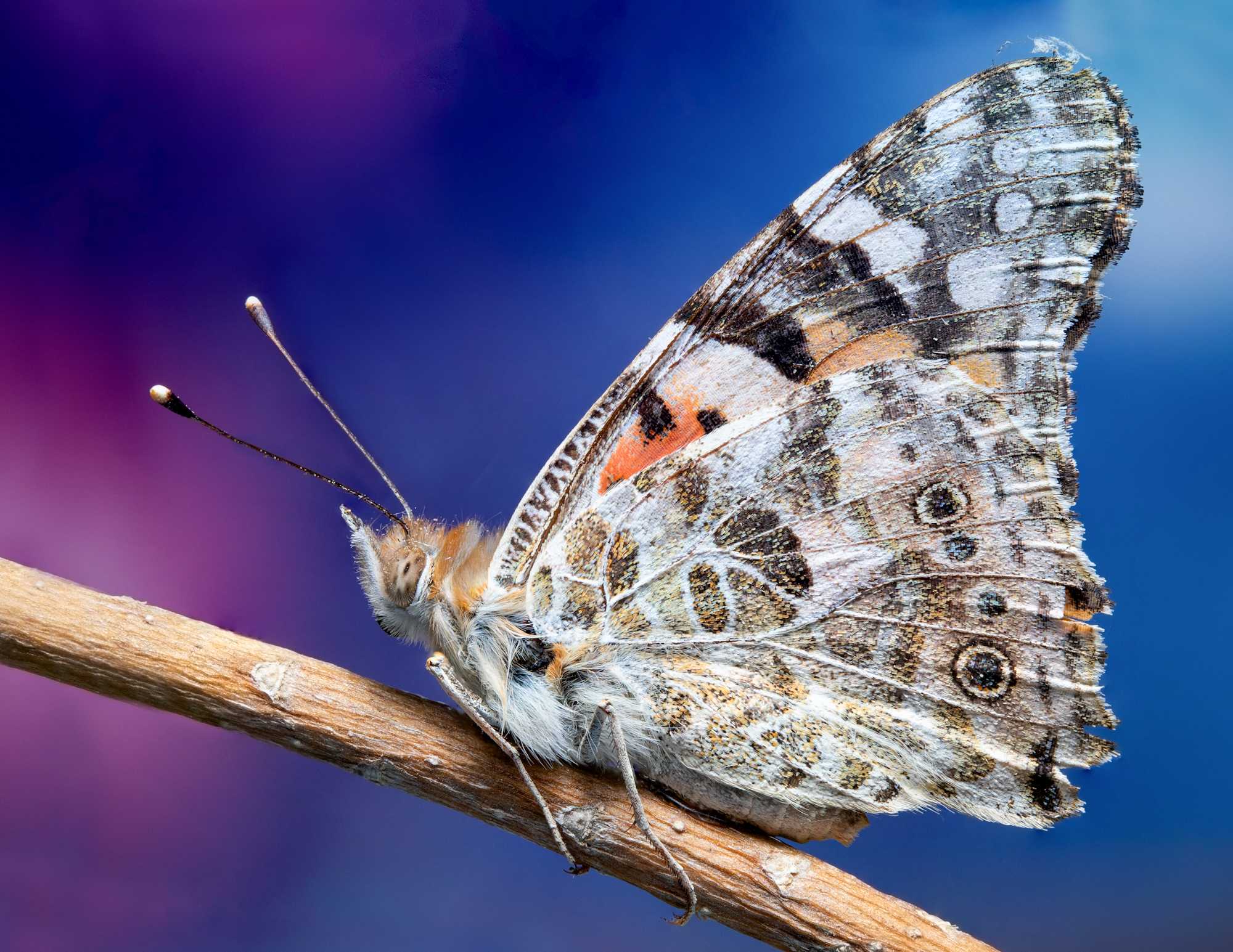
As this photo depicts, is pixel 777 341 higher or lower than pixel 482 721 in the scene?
higher

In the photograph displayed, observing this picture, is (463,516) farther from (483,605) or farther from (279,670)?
(279,670)

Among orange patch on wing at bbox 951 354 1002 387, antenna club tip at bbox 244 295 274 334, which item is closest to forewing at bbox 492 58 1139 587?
orange patch on wing at bbox 951 354 1002 387

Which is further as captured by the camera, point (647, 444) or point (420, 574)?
point (647, 444)

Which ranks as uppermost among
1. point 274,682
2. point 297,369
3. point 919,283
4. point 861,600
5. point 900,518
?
point 919,283

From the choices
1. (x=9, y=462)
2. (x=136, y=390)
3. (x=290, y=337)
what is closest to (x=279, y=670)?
(x=290, y=337)

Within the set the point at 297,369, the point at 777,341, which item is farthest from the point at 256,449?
the point at 777,341

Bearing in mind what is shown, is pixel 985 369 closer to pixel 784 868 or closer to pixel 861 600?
pixel 861 600

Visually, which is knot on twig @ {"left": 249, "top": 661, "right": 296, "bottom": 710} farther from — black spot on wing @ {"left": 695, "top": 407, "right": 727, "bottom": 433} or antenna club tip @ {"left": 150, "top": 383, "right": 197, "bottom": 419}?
black spot on wing @ {"left": 695, "top": 407, "right": 727, "bottom": 433}
